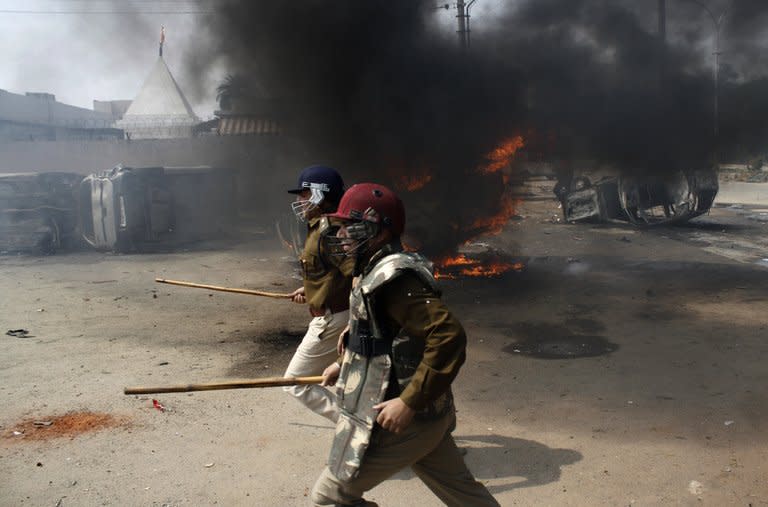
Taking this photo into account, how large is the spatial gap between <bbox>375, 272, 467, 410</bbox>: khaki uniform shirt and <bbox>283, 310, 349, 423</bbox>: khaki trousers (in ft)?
5.21

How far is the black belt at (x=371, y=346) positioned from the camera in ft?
8.55


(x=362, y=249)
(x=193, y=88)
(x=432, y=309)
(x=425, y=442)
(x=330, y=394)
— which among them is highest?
(x=193, y=88)

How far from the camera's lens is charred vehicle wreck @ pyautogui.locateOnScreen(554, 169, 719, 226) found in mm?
16312

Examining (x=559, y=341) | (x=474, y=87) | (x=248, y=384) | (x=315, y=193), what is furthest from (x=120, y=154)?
(x=248, y=384)

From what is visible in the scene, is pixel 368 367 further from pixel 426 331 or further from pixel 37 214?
pixel 37 214

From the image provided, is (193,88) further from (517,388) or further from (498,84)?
(517,388)

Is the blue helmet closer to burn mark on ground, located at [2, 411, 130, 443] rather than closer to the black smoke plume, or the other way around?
burn mark on ground, located at [2, 411, 130, 443]

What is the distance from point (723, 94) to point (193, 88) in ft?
33.6

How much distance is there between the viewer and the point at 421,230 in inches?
430

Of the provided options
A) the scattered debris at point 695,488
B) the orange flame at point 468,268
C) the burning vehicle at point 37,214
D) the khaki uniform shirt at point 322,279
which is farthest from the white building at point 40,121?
the scattered debris at point 695,488

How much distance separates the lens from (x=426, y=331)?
2.48 meters

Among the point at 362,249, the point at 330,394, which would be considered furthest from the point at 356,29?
the point at 362,249

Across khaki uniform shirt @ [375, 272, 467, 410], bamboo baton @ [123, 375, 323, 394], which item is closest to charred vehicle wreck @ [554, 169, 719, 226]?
bamboo baton @ [123, 375, 323, 394]

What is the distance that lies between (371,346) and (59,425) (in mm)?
3362
